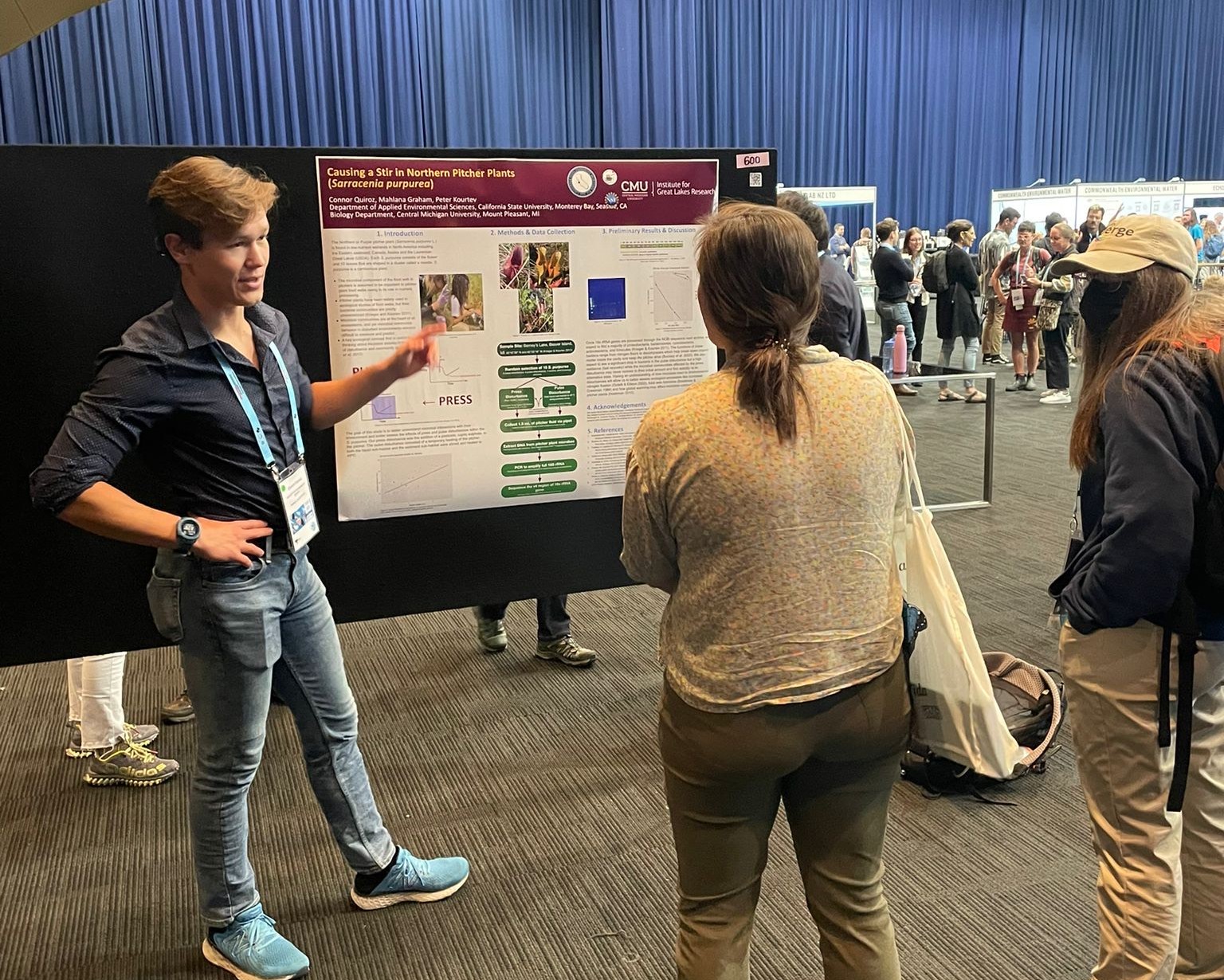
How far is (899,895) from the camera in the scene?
7.10 ft

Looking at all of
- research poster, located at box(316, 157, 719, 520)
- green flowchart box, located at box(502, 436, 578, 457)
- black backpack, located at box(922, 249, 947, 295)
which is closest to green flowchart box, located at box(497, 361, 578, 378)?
research poster, located at box(316, 157, 719, 520)

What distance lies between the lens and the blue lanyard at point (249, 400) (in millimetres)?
1690

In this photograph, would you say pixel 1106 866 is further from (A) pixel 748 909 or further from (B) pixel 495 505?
(B) pixel 495 505

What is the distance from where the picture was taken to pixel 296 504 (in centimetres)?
181

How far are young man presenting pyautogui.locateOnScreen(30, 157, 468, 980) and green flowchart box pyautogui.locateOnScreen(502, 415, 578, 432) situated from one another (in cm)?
64

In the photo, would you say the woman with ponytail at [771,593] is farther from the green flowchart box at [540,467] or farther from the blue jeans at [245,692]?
the green flowchart box at [540,467]

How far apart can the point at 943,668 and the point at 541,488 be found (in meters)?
1.35

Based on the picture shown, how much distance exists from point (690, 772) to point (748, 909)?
0.23 metres

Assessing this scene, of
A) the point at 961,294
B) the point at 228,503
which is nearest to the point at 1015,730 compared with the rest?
the point at 228,503

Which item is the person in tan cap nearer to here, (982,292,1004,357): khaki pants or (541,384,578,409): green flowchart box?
(541,384,578,409): green flowchart box

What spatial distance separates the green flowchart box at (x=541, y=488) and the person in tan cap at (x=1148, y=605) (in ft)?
4.35

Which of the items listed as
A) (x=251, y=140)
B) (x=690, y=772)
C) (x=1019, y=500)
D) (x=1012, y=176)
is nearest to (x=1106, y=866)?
(x=690, y=772)

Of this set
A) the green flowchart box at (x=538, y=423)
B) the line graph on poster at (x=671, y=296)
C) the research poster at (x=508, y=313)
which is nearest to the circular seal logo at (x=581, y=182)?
the research poster at (x=508, y=313)

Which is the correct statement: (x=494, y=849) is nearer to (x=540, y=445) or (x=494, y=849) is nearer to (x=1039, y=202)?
(x=540, y=445)
